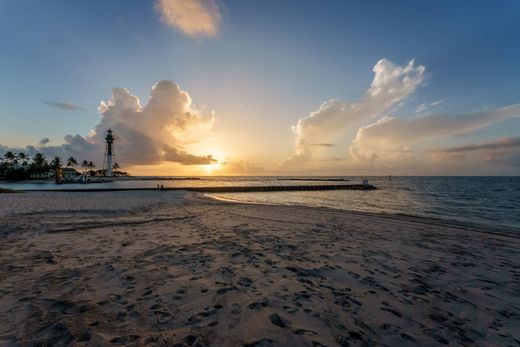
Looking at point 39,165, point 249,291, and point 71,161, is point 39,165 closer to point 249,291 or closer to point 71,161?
point 71,161

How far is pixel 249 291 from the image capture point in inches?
177

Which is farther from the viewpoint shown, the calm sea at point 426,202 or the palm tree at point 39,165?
the palm tree at point 39,165

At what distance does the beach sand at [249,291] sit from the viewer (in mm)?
3248

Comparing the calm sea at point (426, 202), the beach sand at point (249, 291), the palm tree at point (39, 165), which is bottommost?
the calm sea at point (426, 202)

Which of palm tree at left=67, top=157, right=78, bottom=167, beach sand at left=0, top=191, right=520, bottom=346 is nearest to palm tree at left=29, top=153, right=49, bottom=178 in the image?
palm tree at left=67, top=157, right=78, bottom=167

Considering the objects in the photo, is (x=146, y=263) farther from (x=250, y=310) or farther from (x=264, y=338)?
(x=264, y=338)

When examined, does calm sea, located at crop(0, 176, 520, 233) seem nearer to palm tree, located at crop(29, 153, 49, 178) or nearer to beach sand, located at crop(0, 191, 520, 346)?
beach sand, located at crop(0, 191, 520, 346)

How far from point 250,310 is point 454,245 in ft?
30.7

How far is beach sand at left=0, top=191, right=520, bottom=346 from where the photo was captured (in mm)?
3248

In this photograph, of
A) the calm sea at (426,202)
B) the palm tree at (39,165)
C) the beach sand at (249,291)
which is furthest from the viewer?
the palm tree at (39,165)

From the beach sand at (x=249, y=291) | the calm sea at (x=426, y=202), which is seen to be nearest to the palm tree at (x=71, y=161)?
the calm sea at (x=426, y=202)

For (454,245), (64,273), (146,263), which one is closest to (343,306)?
(146,263)

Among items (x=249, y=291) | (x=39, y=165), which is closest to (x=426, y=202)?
(x=249, y=291)

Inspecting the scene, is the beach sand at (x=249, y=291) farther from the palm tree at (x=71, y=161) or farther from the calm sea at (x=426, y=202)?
the palm tree at (x=71, y=161)
